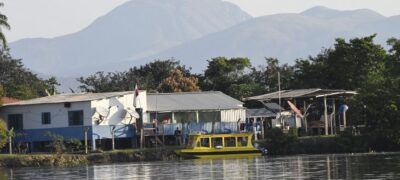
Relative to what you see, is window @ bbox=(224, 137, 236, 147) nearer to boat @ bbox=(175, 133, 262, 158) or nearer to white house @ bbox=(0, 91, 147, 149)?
boat @ bbox=(175, 133, 262, 158)

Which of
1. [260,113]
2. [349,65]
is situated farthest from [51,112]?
[349,65]

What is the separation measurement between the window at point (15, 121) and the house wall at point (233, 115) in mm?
15484

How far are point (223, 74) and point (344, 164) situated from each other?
1876 inches

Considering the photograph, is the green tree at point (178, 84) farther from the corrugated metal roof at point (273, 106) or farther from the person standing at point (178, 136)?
the person standing at point (178, 136)

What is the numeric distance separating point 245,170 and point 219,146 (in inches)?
675

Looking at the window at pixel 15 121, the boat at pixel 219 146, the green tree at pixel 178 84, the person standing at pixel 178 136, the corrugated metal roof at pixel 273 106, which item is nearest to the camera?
the boat at pixel 219 146

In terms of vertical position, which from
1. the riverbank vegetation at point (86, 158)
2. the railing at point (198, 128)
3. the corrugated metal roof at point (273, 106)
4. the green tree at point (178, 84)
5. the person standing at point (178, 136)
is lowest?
the riverbank vegetation at point (86, 158)

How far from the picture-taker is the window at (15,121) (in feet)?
236

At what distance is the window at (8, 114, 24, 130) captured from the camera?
7206 cm

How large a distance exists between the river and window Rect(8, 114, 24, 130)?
1267 cm

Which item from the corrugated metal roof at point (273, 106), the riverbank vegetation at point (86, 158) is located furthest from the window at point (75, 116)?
the corrugated metal roof at point (273, 106)

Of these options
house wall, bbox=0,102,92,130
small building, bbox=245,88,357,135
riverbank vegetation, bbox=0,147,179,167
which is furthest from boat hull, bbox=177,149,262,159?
small building, bbox=245,88,357,135

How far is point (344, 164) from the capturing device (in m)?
51.4

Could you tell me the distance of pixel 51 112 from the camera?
70812 mm
